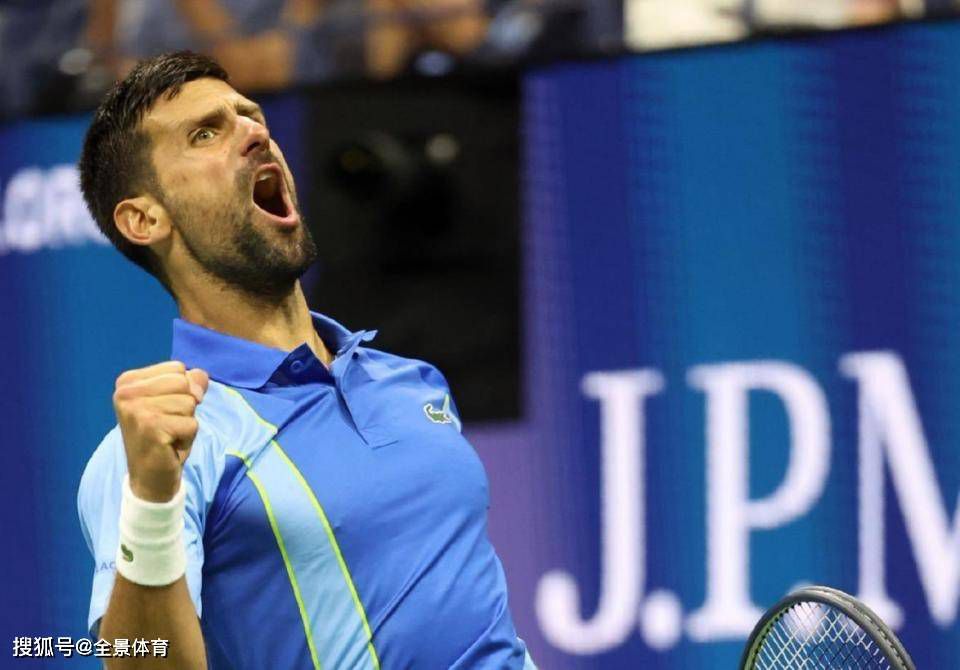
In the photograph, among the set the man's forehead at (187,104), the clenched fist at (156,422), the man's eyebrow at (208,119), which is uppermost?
the man's forehead at (187,104)

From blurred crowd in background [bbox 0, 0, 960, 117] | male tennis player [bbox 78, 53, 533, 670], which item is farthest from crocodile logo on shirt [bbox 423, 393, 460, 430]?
blurred crowd in background [bbox 0, 0, 960, 117]

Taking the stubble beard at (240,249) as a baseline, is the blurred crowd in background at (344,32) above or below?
above

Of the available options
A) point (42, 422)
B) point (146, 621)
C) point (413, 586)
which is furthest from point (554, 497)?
point (146, 621)

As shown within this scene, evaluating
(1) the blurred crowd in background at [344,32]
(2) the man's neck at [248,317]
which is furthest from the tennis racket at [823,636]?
(1) the blurred crowd in background at [344,32]

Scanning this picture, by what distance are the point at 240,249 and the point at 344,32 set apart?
202 centimetres

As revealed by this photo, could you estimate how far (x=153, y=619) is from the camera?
224 centimetres

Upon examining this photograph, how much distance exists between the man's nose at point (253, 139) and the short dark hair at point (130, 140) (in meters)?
0.13

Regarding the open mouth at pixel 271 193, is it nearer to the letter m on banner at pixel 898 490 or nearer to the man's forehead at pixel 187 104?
the man's forehead at pixel 187 104

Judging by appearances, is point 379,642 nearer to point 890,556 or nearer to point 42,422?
point 890,556

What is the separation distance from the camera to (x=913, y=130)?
4.09 metres

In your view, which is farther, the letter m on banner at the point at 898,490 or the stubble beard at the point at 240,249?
the letter m on banner at the point at 898,490

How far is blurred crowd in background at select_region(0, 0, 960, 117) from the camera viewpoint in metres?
4.28

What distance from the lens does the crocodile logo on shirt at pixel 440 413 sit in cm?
279

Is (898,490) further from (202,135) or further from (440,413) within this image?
(202,135)
